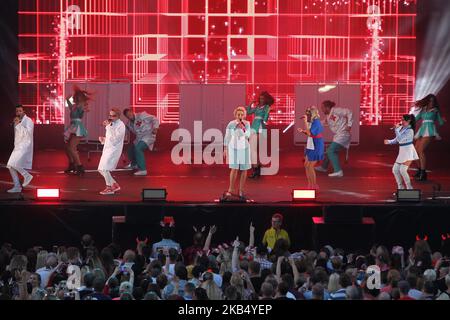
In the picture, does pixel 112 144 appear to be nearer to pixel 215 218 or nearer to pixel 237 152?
pixel 237 152

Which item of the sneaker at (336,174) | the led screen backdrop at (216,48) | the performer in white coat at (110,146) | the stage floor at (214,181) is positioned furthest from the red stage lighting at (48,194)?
the led screen backdrop at (216,48)

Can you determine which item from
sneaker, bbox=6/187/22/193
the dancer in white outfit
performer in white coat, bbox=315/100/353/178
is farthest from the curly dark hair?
sneaker, bbox=6/187/22/193

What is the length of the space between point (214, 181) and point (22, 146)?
3.33 metres

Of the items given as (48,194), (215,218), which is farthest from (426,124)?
(48,194)

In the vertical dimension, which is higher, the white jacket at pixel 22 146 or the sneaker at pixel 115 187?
the white jacket at pixel 22 146

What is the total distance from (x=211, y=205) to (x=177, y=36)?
8.64m

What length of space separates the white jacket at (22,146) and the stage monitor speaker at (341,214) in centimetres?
455

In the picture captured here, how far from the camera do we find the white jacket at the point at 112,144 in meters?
18.2

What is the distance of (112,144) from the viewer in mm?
18281

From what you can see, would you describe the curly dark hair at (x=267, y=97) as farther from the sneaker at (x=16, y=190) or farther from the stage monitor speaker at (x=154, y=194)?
the sneaker at (x=16, y=190)

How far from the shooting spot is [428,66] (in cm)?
2489
